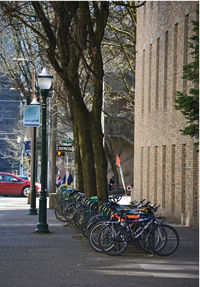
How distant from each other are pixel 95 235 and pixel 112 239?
21.4 inches

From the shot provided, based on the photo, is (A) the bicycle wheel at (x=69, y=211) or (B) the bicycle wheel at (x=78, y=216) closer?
(B) the bicycle wheel at (x=78, y=216)

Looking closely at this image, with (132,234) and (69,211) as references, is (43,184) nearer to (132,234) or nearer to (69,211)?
(69,211)

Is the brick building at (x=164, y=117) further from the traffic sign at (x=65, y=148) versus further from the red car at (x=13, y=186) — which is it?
the red car at (x=13, y=186)

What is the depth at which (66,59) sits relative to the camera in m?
20.6

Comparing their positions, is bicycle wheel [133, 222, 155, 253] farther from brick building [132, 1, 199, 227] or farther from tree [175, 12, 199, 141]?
brick building [132, 1, 199, 227]

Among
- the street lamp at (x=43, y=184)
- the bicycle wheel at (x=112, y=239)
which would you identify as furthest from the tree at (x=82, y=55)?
the bicycle wheel at (x=112, y=239)

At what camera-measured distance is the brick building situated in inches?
922

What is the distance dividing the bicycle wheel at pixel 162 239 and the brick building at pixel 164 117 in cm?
755

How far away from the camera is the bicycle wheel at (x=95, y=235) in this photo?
14.0m

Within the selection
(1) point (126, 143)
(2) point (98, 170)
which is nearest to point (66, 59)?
(2) point (98, 170)

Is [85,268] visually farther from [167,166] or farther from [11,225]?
[167,166]

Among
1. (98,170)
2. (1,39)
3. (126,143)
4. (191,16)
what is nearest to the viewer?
(98,170)

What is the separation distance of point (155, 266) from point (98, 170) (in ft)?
20.9

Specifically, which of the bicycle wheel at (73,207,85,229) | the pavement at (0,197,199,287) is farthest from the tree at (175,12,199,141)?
the bicycle wheel at (73,207,85,229)
